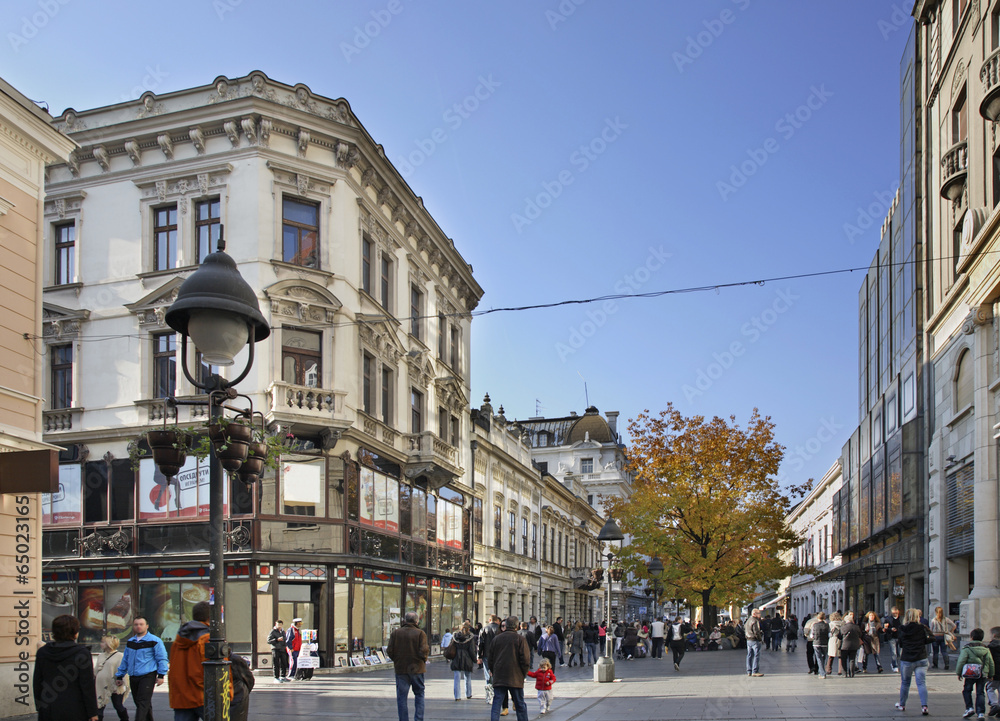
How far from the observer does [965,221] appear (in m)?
26.3

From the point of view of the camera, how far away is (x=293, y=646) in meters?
24.2

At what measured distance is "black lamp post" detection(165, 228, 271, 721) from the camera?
6.75 meters

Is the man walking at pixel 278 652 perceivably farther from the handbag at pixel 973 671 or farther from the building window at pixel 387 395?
the handbag at pixel 973 671

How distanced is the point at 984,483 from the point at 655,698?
33.2 ft

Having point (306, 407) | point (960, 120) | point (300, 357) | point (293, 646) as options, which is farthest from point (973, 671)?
point (960, 120)

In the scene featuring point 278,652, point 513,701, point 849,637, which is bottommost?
point 278,652

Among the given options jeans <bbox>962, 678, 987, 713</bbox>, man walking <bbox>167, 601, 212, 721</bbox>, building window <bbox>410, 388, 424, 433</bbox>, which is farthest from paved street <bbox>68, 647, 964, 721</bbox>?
building window <bbox>410, 388, 424, 433</bbox>

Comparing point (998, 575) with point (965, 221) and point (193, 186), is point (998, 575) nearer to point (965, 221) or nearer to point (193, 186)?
point (965, 221)

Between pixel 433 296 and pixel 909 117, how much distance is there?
59.7 feet

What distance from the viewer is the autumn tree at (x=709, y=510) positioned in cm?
4072

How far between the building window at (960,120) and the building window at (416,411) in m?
18.5

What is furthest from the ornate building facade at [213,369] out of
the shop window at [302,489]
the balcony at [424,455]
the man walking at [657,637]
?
the man walking at [657,637]

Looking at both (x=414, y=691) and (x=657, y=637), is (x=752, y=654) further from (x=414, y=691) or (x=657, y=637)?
(x=657, y=637)

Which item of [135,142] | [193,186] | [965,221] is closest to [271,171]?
[193,186]
